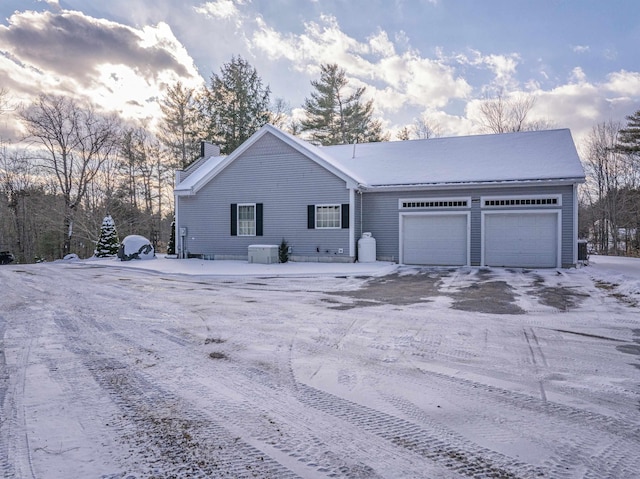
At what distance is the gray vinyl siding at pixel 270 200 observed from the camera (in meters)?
15.6

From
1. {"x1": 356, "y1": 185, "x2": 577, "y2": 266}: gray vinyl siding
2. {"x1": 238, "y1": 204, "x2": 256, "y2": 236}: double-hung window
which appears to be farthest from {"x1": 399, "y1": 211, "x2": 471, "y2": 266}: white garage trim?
{"x1": 238, "y1": 204, "x2": 256, "y2": 236}: double-hung window

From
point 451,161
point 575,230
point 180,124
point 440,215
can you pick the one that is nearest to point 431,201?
point 440,215

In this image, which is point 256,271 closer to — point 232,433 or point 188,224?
point 188,224

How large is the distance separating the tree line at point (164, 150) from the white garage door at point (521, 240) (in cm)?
1611

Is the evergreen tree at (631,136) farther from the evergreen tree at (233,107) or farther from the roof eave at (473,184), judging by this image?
the evergreen tree at (233,107)

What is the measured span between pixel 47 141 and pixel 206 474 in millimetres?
30621

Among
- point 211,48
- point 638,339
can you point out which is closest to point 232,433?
point 638,339

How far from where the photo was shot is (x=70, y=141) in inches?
1067

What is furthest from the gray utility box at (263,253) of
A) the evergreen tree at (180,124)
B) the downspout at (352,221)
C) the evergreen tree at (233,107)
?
the evergreen tree at (180,124)

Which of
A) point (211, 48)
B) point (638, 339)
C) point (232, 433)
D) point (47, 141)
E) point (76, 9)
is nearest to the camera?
point (232, 433)

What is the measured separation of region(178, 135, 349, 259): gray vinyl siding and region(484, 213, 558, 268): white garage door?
526cm

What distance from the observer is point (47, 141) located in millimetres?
26422

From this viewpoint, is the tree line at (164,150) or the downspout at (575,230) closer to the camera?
the downspout at (575,230)

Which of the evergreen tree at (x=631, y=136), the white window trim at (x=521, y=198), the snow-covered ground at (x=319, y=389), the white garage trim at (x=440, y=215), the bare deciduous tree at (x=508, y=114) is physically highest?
the bare deciduous tree at (x=508, y=114)
